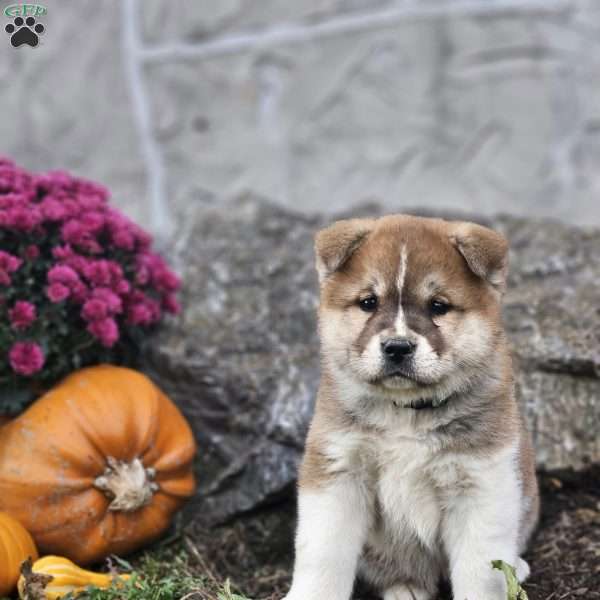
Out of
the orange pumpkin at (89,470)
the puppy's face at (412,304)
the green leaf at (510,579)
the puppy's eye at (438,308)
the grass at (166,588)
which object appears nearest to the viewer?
the green leaf at (510,579)

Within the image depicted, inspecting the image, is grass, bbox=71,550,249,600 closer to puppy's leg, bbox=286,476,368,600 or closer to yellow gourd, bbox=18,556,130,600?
yellow gourd, bbox=18,556,130,600

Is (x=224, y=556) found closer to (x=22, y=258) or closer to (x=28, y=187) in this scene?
(x=22, y=258)

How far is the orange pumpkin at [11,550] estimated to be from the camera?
4.76m

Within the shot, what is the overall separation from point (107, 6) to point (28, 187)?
3422mm

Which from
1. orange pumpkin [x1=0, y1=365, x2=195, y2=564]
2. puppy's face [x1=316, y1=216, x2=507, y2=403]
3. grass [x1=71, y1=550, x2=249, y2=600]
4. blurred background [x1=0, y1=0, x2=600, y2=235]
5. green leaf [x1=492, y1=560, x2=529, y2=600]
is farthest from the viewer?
blurred background [x1=0, y1=0, x2=600, y2=235]

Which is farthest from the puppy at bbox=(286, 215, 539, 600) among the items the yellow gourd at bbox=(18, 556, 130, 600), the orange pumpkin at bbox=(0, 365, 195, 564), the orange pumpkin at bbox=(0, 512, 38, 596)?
the orange pumpkin at bbox=(0, 512, 38, 596)

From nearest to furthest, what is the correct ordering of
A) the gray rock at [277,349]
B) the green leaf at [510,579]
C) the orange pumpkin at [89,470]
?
1. the green leaf at [510,579]
2. the orange pumpkin at [89,470]
3. the gray rock at [277,349]

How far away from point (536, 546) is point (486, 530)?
1.25m

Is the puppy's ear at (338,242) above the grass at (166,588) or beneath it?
above

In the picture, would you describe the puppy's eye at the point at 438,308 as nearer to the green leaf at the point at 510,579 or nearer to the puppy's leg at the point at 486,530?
the puppy's leg at the point at 486,530

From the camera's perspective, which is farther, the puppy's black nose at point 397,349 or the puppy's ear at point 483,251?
the puppy's ear at point 483,251

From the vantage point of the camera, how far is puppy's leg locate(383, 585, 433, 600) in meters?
4.54

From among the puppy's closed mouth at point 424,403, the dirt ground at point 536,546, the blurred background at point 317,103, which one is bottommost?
the dirt ground at point 536,546

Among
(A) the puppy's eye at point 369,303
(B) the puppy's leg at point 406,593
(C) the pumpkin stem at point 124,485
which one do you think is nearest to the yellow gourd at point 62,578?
(C) the pumpkin stem at point 124,485
